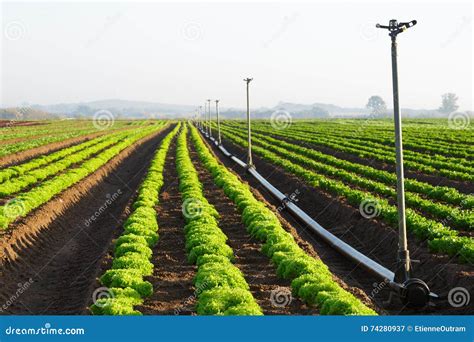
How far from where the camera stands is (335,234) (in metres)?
19.6

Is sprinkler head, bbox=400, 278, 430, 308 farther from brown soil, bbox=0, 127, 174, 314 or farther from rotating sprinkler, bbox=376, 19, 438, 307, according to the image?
brown soil, bbox=0, 127, 174, 314

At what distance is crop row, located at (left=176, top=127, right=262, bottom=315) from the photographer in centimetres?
1058

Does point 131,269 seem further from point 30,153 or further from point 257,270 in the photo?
point 30,153

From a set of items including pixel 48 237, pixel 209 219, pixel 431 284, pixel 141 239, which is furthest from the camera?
pixel 48 237

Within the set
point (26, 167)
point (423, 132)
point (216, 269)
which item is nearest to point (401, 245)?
point (216, 269)

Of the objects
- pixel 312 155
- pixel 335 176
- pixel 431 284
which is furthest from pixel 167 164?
pixel 431 284

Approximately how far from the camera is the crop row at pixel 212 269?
1058cm

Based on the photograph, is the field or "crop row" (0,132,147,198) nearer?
the field

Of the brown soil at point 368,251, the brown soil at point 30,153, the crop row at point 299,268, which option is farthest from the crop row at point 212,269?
the brown soil at point 30,153

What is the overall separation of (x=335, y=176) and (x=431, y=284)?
1524 centimetres

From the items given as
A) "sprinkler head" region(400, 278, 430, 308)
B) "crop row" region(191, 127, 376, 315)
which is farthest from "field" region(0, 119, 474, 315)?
"sprinkler head" region(400, 278, 430, 308)

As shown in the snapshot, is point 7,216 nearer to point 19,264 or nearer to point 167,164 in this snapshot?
point 19,264

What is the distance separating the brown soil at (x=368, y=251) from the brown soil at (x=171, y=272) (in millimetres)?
4328

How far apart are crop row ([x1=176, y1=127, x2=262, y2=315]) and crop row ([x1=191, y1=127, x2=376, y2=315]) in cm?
112
